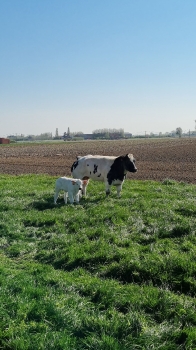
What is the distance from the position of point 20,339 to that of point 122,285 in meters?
2.54

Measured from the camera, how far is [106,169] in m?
15.6

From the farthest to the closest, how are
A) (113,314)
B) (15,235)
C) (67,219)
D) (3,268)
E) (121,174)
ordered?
(121,174)
(67,219)
(15,235)
(3,268)
(113,314)

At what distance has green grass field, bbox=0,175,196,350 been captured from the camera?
496cm

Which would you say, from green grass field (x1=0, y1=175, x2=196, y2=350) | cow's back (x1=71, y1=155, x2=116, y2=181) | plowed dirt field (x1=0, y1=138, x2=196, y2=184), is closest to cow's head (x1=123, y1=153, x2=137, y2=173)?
cow's back (x1=71, y1=155, x2=116, y2=181)

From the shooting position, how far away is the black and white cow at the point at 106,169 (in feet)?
50.2

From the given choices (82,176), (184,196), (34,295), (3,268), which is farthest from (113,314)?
(82,176)

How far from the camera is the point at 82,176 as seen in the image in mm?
16172

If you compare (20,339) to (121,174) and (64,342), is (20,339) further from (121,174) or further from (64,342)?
(121,174)

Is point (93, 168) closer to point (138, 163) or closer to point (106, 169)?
point (106, 169)

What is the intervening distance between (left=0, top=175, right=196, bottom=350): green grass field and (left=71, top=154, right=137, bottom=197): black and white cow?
88.6 inches

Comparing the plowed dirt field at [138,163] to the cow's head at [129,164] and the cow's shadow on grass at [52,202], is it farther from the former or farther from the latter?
the cow's shadow on grass at [52,202]

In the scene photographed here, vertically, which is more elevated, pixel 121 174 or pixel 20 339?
pixel 121 174

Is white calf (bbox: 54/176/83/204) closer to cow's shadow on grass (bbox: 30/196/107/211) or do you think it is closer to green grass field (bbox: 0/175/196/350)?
cow's shadow on grass (bbox: 30/196/107/211)

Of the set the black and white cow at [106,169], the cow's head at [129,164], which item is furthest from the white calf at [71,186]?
the cow's head at [129,164]
